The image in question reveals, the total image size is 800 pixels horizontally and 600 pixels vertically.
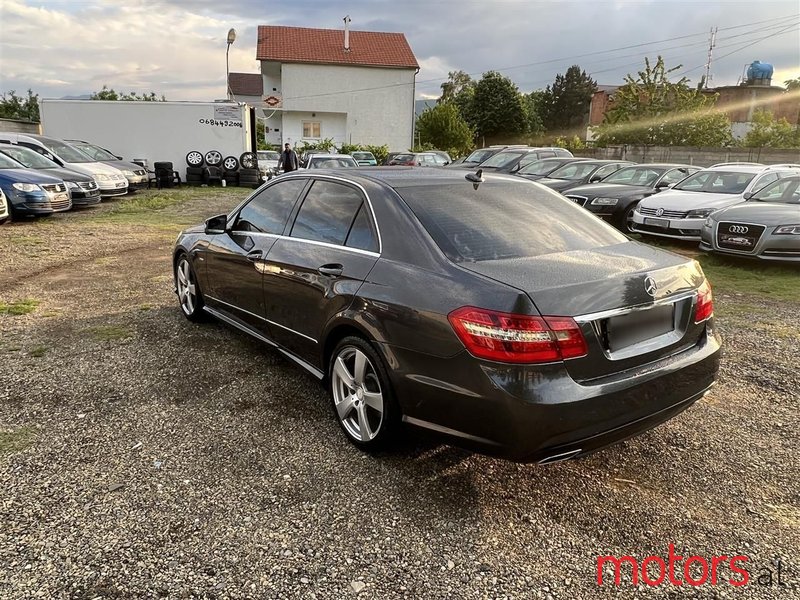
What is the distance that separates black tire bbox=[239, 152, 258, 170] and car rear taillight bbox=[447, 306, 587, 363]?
20.8 meters

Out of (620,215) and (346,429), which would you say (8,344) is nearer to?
(346,429)

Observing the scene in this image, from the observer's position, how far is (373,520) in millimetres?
2648

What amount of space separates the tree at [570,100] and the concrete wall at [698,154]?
Result: 47.1 meters

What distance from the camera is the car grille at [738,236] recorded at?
8055mm

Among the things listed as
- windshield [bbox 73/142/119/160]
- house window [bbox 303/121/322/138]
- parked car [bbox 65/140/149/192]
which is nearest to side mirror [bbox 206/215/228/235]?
parked car [bbox 65/140/149/192]

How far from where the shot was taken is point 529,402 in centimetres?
239

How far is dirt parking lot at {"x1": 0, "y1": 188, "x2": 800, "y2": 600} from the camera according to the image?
2.31 metres

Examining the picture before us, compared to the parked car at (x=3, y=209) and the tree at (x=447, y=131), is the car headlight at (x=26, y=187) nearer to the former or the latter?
the parked car at (x=3, y=209)

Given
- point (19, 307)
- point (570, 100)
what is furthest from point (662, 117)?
point (570, 100)

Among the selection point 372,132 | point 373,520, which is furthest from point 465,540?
point 372,132

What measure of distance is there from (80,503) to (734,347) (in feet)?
16.7

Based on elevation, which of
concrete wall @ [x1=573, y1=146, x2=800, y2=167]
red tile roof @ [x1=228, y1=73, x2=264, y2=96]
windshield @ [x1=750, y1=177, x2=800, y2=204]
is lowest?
windshield @ [x1=750, y1=177, x2=800, y2=204]

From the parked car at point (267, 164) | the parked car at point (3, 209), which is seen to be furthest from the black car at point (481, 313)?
the parked car at point (267, 164)

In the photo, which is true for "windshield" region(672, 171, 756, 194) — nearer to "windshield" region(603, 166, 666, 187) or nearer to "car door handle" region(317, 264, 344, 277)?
"windshield" region(603, 166, 666, 187)
